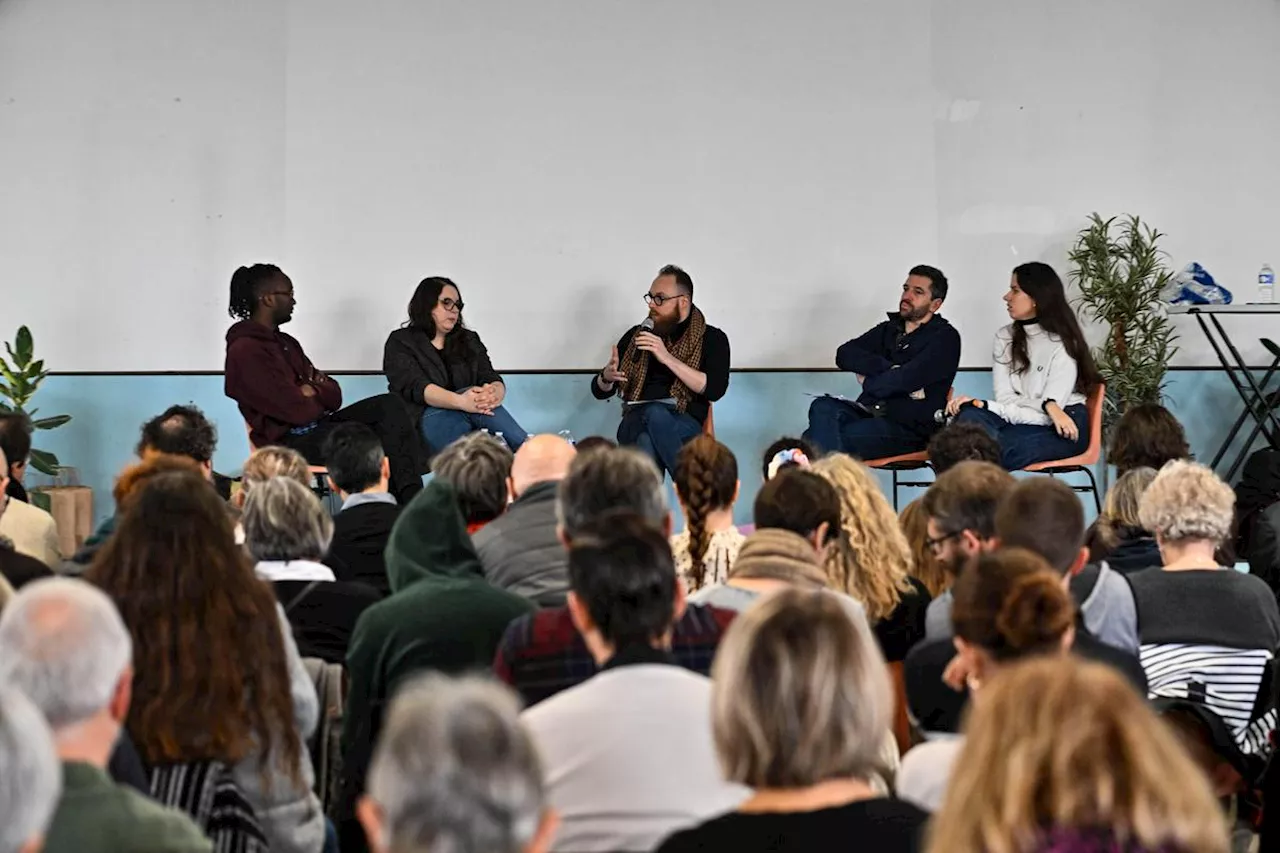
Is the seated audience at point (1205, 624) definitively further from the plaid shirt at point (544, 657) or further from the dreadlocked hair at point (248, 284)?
the dreadlocked hair at point (248, 284)

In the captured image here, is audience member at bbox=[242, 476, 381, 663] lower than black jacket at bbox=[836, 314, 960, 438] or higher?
lower

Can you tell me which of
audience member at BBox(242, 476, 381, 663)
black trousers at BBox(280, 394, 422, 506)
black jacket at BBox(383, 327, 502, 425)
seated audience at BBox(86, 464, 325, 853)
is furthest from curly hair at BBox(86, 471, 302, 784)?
black jacket at BBox(383, 327, 502, 425)

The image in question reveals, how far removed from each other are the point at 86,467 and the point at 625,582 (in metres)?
6.05

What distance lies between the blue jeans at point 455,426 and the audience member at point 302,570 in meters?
3.48

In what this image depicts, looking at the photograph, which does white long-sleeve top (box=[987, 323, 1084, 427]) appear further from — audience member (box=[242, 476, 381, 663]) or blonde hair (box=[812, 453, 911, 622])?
audience member (box=[242, 476, 381, 663])

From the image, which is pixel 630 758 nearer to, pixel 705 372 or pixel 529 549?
pixel 529 549

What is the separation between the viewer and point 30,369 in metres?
7.45

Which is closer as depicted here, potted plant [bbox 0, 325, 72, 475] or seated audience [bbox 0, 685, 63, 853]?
seated audience [bbox 0, 685, 63, 853]

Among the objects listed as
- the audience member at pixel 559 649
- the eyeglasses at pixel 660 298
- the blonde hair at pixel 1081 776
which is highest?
the eyeglasses at pixel 660 298

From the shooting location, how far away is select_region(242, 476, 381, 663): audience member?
3596 millimetres

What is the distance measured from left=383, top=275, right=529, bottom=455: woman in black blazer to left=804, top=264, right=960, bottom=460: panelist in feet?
4.49

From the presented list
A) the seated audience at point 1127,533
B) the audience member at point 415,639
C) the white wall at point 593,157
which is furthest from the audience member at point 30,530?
the white wall at point 593,157

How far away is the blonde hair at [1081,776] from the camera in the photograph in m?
1.53

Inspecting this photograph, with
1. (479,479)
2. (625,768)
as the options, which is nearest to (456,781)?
(625,768)
